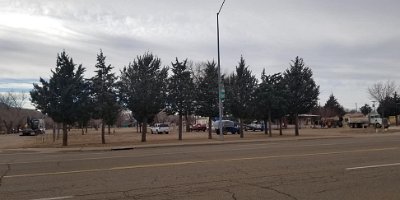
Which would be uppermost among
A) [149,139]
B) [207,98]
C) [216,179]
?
[207,98]

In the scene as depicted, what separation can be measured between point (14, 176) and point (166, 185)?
486 cm

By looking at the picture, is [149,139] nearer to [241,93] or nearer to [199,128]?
[241,93]

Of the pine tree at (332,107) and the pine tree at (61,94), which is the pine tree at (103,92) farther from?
the pine tree at (332,107)

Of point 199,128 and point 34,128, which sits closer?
point 199,128

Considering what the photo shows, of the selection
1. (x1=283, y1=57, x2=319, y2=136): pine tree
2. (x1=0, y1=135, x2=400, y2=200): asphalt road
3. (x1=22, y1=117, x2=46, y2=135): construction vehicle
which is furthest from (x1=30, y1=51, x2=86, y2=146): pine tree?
(x1=22, y1=117, x2=46, y2=135): construction vehicle

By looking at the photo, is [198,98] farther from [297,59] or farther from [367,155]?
[367,155]

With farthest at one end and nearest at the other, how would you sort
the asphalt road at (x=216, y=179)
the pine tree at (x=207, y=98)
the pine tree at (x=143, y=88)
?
1. the pine tree at (x=207, y=98)
2. the pine tree at (x=143, y=88)
3. the asphalt road at (x=216, y=179)

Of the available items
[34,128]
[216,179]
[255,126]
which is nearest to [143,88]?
[216,179]

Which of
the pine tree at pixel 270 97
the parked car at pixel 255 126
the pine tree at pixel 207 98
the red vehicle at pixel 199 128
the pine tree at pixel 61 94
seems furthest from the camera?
the red vehicle at pixel 199 128

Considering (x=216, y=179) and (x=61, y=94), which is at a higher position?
(x=61, y=94)

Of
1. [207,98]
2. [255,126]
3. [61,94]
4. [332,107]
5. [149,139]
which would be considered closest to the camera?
[61,94]

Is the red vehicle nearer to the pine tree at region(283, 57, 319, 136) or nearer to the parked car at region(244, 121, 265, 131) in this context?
the parked car at region(244, 121, 265, 131)

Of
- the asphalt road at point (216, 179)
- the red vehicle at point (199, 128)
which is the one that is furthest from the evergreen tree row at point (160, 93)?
the red vehicle at point (199, 128)

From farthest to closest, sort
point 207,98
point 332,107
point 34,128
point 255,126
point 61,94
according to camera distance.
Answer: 1. point 332,107
2. point 34,128
3. point 255,126
4. point 207,98
5. point 61,94
